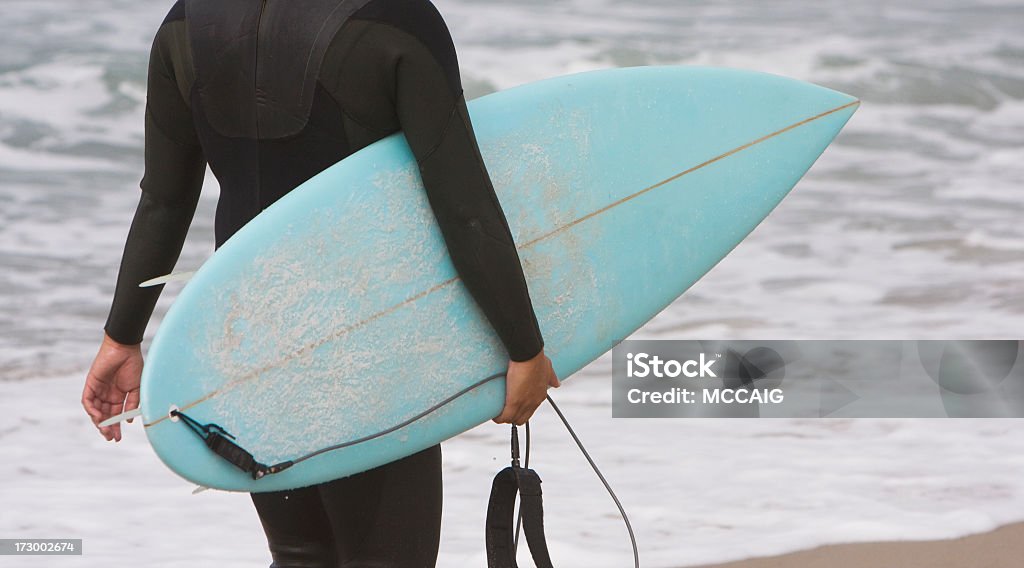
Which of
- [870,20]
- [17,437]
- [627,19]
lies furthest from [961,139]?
[17,437]

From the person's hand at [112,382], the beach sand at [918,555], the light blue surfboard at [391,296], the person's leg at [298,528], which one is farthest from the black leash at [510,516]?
the beach sand at [918,555]

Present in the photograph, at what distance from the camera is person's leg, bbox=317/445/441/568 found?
68.1 inches

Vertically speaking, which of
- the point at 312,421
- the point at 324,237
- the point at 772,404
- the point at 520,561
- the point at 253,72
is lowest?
the point at 772,404

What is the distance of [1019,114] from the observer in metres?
10.1

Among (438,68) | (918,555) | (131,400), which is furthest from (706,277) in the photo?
(438,68)

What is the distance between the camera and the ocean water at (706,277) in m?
3.55

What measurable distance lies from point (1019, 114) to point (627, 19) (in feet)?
13.1

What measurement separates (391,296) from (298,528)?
14.0 inches

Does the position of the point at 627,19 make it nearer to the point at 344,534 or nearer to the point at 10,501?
the point at 10,501

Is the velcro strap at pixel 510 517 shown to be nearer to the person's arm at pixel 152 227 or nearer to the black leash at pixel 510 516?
the black leash at pixel 510 516

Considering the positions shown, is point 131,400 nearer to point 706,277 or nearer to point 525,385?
point 525,385

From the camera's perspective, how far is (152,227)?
5.94 ft

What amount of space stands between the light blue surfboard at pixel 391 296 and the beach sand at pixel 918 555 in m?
1.32

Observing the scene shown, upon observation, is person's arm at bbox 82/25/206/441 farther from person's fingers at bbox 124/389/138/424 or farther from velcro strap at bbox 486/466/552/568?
velcro strap at bbox 486/466/552/568
